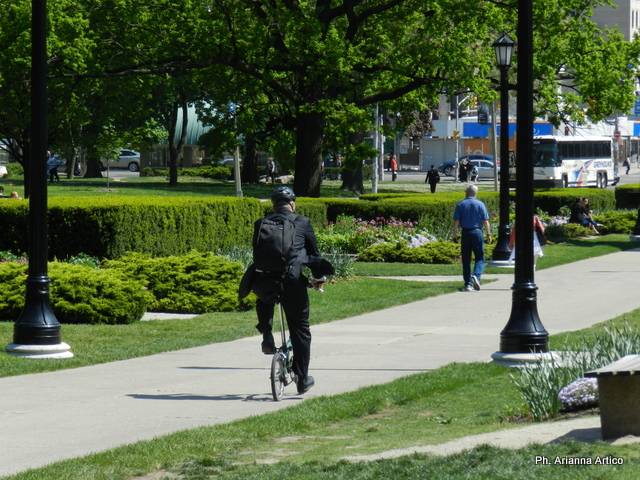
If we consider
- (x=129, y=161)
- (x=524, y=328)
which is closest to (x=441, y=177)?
(x=129, y=161)

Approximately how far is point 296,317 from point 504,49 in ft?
45.1

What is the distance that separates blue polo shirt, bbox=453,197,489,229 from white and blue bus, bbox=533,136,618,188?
36.4 metres

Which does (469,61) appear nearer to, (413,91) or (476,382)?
(413,91)

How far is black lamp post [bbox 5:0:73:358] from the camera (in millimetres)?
11047

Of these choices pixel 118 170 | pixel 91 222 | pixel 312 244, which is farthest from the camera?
pixel 118 170

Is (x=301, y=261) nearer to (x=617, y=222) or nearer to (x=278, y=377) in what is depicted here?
(x=278, y=377)

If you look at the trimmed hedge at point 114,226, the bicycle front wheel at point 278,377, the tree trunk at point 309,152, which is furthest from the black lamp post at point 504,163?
the bicycle front wheel at point 278,377

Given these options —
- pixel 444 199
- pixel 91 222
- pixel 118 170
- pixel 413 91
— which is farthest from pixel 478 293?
pixel 118 170

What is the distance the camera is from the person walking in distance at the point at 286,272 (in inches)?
349

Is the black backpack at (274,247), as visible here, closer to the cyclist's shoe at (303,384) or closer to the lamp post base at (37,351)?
the cyclist's shoe at (303,384)

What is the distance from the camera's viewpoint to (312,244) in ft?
30.2

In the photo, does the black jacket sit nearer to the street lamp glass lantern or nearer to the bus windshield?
the street lamp glass lantern

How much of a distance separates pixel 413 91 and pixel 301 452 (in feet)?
82.1

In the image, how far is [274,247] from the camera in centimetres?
884
